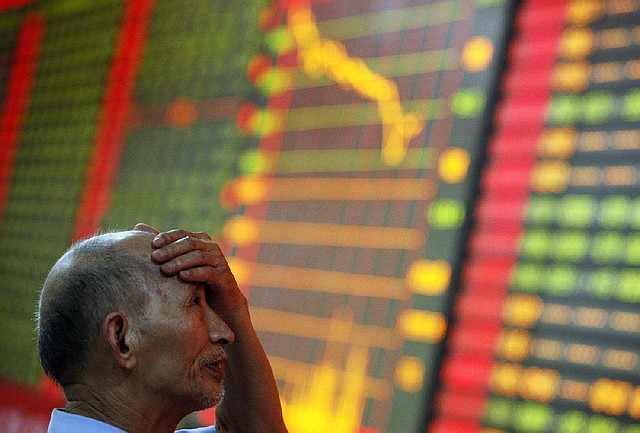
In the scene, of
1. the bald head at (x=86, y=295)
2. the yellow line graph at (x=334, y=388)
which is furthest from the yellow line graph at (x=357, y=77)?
the bald head at (x=86, y=295)

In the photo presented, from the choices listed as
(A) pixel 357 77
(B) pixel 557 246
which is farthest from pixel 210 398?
(A) pixel 357 77

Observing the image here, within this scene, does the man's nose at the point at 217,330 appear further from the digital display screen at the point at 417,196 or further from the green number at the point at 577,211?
the green number at the point at 577,211

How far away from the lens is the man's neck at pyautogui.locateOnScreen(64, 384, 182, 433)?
50.4 inches

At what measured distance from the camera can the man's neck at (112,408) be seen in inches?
50.4

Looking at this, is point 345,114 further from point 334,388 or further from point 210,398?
point 210,398

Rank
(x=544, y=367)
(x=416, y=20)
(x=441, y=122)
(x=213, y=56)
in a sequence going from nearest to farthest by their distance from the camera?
1. (x=544, y=367)
2. (x=441, y=122)
3. (x=416, y=20)
4. (x=213, y=56)

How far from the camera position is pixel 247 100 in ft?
12.2

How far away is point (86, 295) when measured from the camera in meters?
1.27

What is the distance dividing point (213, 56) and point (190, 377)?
2.82 metres

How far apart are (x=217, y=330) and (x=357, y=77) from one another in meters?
1.98

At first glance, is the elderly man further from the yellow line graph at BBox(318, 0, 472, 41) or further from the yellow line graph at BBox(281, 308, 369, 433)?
the yellow line graph at BBox(318, 0, 472, 41)

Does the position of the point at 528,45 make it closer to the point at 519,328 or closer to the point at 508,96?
the point at 508,96

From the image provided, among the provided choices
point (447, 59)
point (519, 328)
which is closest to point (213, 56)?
point (447, 59)

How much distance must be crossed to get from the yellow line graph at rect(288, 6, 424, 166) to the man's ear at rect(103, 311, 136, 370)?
1803 mm
